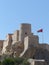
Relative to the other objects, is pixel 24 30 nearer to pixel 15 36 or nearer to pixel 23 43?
pixel 23 43

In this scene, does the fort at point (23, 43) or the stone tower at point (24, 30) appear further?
the stone tower at point (24, 30)

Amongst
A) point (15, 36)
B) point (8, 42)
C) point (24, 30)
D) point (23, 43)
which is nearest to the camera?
point (23, 43)

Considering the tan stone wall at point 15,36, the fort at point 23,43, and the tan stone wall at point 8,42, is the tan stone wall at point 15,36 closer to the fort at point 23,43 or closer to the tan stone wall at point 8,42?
the fort at point 23,43

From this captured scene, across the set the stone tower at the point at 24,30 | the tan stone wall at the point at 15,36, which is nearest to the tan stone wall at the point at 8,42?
the tan stone wall at the point at 15,36

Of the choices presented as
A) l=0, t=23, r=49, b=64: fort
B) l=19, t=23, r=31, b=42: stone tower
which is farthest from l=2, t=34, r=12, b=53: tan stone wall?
l=19, t=23, r=31, b=42: stone tower

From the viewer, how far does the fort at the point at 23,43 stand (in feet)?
165

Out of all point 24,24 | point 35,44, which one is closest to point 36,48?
point 35,44

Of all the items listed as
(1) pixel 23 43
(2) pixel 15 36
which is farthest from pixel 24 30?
(2) pixel 15 36

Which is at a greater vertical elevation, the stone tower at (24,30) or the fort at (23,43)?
the stone tower at (24,30)

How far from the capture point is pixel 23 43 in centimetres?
5197

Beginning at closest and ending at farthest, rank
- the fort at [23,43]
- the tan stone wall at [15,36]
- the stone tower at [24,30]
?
the fort at [23,43], the stone tower at [24,30], the tan stone wall at [15,36]

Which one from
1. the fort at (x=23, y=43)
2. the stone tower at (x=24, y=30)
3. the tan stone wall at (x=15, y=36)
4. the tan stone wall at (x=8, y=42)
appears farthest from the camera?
the tan stone wall at (x=8, y=42)

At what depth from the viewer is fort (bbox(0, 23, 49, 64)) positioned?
5025cm

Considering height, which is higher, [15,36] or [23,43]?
[15,36]
